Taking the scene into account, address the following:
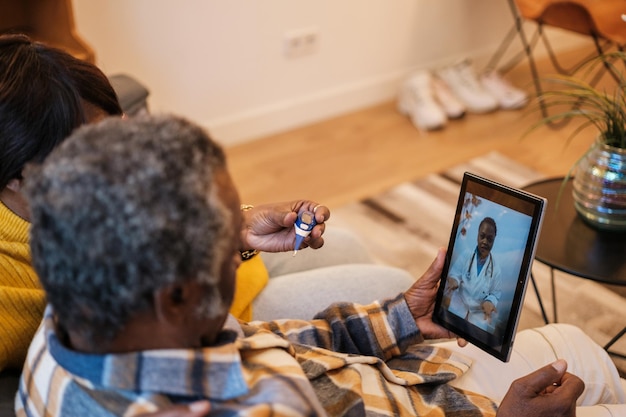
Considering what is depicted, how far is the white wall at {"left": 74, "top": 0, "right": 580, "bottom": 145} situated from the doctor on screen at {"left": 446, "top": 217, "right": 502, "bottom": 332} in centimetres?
178

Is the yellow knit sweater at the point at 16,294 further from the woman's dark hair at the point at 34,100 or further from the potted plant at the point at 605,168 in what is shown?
the potted plant at the point at 605,168

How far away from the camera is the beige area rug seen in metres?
1.94

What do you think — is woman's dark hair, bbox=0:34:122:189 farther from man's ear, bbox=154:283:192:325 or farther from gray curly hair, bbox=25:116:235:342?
man's ear, bbox=154:283:192:325

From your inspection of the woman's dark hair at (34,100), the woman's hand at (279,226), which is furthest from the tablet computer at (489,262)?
the woman's dark hair at (34,100)

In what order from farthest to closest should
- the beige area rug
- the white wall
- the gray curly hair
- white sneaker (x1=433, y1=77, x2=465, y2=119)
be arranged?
white sneaker (x1=433, y1=77, x2=465, y2=119), the white wall, the beige area rug, the gray curly hair

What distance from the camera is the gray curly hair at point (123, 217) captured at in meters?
0.62

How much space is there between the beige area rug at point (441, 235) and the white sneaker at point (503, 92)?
0.53m

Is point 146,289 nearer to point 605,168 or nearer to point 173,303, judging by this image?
point 173,303

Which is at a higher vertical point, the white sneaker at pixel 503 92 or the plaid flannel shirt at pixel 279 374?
the plaid flannel shirt at pixel 279 374

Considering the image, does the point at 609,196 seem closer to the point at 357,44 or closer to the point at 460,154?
the point at 460,154

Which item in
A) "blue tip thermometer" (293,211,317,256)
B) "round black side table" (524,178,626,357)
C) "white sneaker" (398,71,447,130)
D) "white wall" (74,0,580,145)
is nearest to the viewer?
"blue tip thermometer" (293,211,317,256)

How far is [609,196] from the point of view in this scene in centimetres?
150

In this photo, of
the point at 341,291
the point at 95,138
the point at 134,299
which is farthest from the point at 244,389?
the point at 341,291

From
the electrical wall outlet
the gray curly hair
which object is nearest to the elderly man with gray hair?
the gray curly hair
